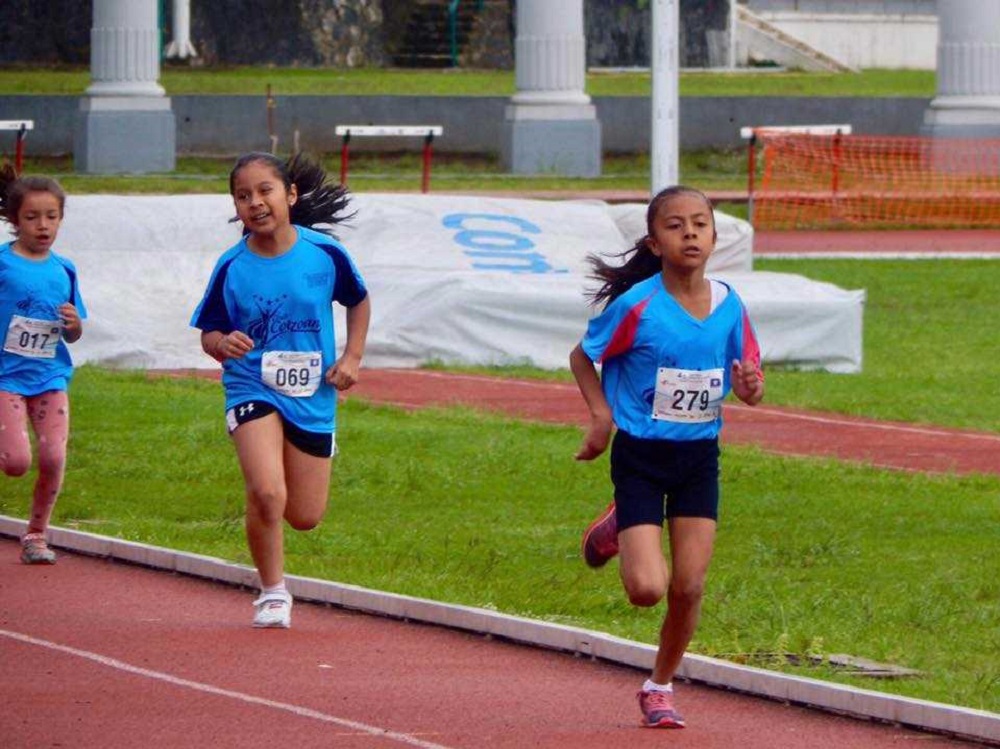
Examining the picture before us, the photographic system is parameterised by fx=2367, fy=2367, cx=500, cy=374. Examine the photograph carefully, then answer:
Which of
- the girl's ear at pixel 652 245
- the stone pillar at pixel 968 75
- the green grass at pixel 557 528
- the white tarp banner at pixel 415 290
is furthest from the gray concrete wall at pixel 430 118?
the girl's ear at pixel 652 245

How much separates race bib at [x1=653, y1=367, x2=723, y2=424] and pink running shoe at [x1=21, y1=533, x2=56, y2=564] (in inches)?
162

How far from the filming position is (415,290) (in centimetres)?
1975

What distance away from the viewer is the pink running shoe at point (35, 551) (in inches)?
425

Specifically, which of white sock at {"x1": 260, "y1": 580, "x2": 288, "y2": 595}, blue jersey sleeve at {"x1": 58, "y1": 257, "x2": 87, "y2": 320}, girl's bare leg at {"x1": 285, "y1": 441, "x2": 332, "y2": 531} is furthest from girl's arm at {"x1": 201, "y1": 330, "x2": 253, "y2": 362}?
blue jersey sleeve at {"x1": 58, "y1": 257, "x2": 87, "y2": 320}

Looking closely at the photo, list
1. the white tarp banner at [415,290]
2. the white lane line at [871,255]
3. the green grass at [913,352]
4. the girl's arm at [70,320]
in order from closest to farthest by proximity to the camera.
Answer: the girl's arm at [70,320] < the green grass at [913,352] < the white tarp banner at [415,290] < the white lane line at [871,255]

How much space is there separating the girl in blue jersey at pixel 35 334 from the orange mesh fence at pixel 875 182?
23.2 meters

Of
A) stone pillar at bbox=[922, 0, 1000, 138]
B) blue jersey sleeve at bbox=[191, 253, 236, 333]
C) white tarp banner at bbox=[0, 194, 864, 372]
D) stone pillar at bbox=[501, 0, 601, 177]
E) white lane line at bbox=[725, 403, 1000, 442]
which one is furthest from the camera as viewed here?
stone pillar at bbox=[922, 0, 1000, 138]

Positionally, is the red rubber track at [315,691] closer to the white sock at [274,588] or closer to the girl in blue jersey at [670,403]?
the white sock at [274,588]

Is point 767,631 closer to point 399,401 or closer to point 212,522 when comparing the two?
point 212,522

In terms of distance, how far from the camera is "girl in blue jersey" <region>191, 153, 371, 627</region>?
908 cm

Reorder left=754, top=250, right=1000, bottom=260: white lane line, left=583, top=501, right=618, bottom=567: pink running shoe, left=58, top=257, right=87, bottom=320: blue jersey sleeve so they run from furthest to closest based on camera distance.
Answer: left=754, top=250, right=1000, bottom=260: white lane line → left=58, top=257, right=87, bottom=320: blue jersey sleeve → left=583, top=501, right=618, bottom=567: pink running shoe

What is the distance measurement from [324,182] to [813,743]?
11.6 feet

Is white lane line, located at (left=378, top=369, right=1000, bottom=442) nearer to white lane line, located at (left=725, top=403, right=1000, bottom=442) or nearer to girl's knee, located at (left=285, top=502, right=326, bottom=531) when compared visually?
white lane line, located at (left=725, top=403, right=1000, bottom=442)

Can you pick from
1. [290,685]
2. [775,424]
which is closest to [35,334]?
[290,685]
